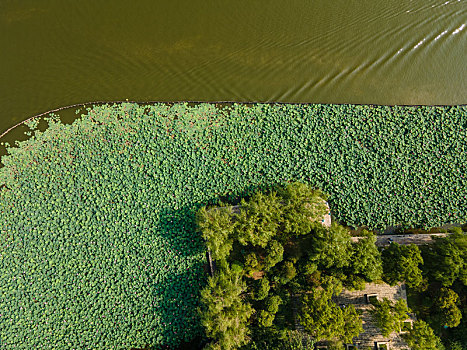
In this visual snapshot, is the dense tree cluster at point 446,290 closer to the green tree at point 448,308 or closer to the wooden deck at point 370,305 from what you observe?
the green tree at point 448,308

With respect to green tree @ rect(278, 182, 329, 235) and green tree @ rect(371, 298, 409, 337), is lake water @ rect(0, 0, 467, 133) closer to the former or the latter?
green tree @ rect(278, 182, 329, 235)

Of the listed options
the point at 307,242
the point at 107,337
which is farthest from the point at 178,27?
the point at 107,337

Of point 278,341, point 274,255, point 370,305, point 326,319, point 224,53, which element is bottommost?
point 278,341

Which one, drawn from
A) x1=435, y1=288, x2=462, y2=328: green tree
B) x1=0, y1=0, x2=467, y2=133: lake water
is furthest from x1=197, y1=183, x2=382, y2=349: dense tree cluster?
x1=0, y1=0, x2=467, y2=133: lake water

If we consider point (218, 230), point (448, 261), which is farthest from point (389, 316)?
point (218, 230)

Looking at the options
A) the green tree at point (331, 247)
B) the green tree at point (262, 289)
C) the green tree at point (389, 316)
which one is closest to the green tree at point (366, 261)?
the green tree at point (331, 247)

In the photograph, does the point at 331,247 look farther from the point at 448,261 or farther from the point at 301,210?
the point at 448,261

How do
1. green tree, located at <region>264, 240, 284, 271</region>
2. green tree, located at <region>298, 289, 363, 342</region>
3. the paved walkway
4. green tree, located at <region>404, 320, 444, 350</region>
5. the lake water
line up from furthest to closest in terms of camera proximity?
the lake water
the paved walkway
green tree, located at <region>264, 240, 284, 271</region>
green tree, located at <region>404, 320, 444, 350</region>
green tree, located at <region>298, 289, 363, 342</region>
